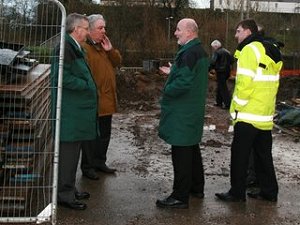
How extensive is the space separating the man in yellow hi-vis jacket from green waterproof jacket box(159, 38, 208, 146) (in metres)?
0.40

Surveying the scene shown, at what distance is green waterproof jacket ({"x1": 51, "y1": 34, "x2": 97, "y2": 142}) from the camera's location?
5.27 m

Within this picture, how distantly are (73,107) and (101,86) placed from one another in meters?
1.54

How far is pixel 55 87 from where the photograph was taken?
515cm

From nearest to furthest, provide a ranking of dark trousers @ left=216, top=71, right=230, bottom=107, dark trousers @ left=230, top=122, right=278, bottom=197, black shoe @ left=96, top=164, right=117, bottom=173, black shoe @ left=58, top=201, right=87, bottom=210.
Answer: black shoe @ left=58, top=201, right=87, bottom=210
dark trousers @ left=230, top=122, right=278, bottom=197
black shoe @ left=96, top=164, right=117, bottom=173
dark trousers @ left=216, top=71, right=230, bottom=107

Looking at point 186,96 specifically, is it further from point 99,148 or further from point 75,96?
point 99,148

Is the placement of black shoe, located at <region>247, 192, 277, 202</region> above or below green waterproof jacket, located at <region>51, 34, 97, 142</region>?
below

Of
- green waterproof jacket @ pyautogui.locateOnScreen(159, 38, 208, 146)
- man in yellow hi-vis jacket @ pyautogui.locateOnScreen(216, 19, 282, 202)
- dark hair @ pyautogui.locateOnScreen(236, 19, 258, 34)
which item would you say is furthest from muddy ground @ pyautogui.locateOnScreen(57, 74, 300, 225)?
dark hair @ pyautogui.locateOnScreen(236, 19, 258, 34)

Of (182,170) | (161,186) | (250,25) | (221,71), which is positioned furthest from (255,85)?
(221,71)

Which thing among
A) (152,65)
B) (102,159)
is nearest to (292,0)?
(152,65)

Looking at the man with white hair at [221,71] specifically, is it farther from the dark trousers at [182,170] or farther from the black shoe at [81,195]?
the black shoe at [81,195]

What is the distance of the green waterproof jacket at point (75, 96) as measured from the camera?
17.3 feet

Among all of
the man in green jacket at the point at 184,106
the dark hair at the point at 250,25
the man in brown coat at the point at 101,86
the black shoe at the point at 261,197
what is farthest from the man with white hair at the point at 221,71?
the man in green jacket at the point at 184,106

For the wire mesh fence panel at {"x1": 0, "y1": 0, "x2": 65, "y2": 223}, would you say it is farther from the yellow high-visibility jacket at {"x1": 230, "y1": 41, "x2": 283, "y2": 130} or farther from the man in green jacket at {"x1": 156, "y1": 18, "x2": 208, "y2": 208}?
the yellow high-visibility jacket at {"x1": 230, "y1": 41, "x2": 283, "y2": 130}

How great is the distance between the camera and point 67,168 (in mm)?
5566
